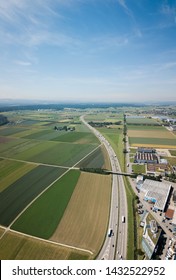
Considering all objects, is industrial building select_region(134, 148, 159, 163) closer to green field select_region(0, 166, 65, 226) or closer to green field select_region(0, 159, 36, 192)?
green field select_region(0, 166, 65, 226)

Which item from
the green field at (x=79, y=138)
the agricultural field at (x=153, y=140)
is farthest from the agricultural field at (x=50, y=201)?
the agricultural field at (x=153, y=140)

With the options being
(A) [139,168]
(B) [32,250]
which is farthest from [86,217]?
(A) [139,168]

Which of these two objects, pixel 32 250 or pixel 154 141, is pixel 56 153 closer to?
pixel 32 250

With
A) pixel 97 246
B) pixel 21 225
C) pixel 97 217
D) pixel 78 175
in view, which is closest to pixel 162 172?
pixel 78 175

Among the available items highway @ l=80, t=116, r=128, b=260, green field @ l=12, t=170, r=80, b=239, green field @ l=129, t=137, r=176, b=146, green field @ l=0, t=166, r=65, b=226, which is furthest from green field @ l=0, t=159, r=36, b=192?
green field @ l=129, t=137, r=176, b=146

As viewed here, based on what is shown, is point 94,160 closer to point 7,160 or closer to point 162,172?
point 162,172
